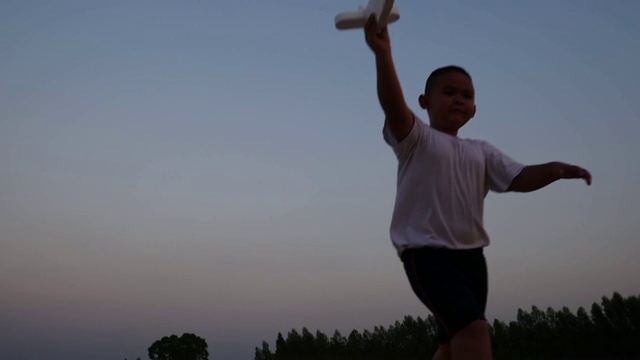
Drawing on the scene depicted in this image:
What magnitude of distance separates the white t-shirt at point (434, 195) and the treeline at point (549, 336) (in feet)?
70.6

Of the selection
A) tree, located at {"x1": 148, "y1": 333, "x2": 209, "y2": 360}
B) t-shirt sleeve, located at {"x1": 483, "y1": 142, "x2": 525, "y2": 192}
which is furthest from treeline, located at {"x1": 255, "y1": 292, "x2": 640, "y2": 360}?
t-shirt sleeve, located at {"x1": 483, "y1": 142, "x2": 525, "y2": 192}

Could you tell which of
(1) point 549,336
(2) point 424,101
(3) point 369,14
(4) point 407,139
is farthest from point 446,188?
(1) point 549,336

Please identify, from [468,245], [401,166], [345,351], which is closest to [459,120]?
[401,166]

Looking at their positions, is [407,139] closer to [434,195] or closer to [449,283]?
[434,195]

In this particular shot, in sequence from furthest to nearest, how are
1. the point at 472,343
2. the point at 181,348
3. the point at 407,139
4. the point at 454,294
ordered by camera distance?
the point at 181,348
the point at 407,139
the point at 454,294
the point at 472,343

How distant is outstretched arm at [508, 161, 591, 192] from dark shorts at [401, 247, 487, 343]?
47 centimetres

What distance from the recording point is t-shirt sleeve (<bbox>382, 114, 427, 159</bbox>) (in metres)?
2.74

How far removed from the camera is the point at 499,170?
Answer: 3.07 metres

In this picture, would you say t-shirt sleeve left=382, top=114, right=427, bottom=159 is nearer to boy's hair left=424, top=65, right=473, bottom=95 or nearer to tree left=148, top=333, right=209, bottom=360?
boy's hair left=424, top=65, right=473, bottom=95

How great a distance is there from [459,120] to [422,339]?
24502 mm

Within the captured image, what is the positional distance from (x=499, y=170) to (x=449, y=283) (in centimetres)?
83

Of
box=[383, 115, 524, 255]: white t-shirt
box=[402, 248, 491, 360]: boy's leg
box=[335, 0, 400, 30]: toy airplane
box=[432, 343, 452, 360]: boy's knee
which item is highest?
box=[335, 0, 400, 30]: toy airplane

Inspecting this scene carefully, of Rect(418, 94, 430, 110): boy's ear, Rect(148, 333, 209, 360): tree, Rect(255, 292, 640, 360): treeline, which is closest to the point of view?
Rect(418, 94, 430, 110): boy's ear

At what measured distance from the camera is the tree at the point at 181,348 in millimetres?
28641
